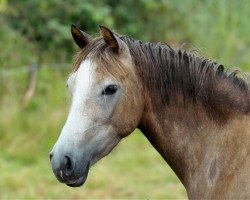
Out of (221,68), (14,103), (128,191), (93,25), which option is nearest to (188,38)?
(93,25)

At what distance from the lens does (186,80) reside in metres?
3.64

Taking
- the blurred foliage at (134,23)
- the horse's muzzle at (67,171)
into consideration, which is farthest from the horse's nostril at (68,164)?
the blurred foliage at (134,23)

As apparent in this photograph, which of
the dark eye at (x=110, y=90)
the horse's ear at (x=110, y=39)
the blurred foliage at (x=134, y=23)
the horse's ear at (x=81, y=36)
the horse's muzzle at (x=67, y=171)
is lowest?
the blurred foliage at (x=134, y=23)

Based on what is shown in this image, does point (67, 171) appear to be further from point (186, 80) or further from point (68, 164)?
point (186, 80)

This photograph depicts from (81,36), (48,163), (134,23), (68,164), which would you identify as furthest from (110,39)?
(134,23)

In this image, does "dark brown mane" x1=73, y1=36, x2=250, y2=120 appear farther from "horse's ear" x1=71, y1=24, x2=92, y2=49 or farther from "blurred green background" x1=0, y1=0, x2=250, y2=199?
"blurred green background" x1=0, y1=0, x2=250, y2=199

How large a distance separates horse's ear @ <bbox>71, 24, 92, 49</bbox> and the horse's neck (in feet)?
1.65

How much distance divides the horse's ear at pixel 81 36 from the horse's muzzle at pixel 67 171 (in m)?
0.70

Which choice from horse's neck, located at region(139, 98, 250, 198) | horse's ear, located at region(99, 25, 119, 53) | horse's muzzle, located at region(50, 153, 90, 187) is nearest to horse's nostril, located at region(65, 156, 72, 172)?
horse's muzzle, located at region(50, 153, 90, 187)

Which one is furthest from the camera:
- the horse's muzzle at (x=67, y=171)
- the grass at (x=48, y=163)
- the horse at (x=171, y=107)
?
the grass at (x=48, y=163)

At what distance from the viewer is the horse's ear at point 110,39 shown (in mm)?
3535

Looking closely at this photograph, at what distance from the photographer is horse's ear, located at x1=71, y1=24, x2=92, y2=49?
3734 mm

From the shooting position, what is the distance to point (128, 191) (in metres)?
7.01

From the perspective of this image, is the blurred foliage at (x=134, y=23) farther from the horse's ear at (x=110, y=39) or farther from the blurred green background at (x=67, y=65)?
the horse's ear at (x=110, y=39)
